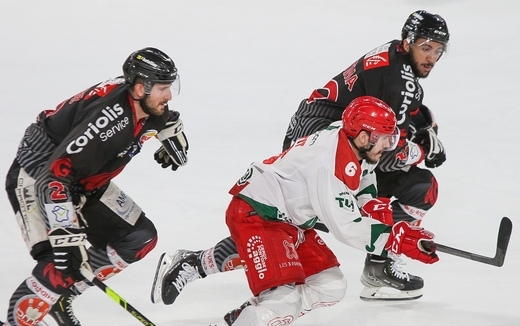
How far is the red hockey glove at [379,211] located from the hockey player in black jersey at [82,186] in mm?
1007

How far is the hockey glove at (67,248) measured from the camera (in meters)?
3.56

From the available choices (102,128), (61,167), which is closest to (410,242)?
(102,128)

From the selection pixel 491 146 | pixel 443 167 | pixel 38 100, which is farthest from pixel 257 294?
pixel 38 100

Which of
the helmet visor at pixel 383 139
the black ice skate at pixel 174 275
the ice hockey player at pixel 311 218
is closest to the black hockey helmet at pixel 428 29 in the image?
the ice hockey player at pixel 311 218

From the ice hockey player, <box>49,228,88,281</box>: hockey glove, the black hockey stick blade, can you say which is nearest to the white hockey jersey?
the ice hockey player

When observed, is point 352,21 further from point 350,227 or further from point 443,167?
point 350,227

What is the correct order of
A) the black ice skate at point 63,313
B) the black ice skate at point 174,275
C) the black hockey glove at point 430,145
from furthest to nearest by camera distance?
the black hockey glove at point 430,145 < the black ice skate at point 174,275 < the black ice skate at point 63,313

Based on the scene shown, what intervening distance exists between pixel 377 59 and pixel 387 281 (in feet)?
3.83

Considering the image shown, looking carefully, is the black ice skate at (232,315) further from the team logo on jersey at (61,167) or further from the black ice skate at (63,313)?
the team logo on jersey at (61,167)

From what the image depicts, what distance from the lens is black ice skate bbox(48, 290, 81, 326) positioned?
401cm

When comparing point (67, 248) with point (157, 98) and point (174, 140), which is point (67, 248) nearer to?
point (157, 98)

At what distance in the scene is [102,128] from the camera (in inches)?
145

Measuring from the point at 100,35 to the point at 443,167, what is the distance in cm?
412

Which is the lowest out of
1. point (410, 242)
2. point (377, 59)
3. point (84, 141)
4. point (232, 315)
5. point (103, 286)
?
point (232, 315)
